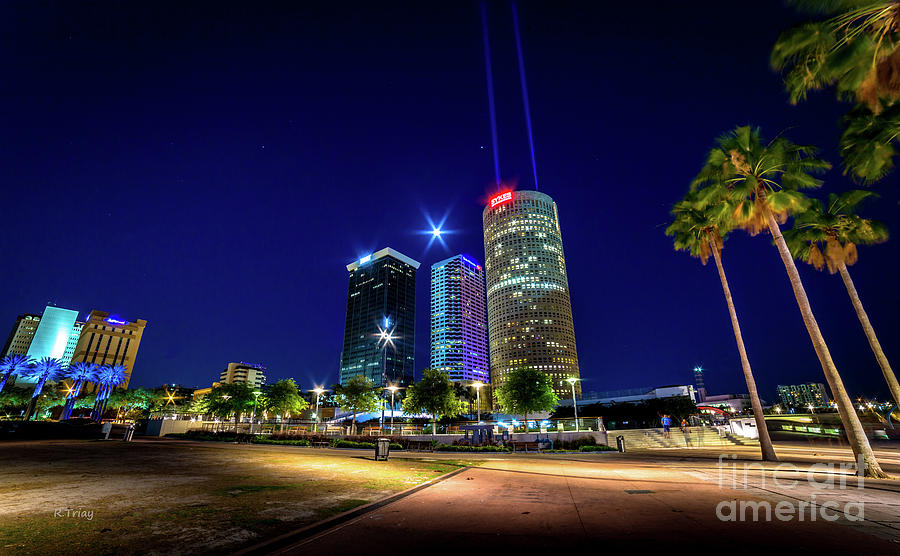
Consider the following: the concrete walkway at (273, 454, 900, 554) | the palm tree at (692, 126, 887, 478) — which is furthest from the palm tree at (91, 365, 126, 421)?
the palm tree at (692, 126, 887, 478)

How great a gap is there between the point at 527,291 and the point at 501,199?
2082 inches

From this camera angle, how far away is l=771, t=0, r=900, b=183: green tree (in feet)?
34.3

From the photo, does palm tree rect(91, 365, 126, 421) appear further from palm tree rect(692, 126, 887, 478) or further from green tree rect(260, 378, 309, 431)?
palm tree rect(692, 126, 887, 478)

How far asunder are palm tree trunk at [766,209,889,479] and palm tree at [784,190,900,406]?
4332 mm

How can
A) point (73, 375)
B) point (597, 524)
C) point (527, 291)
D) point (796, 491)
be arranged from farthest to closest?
1. point (527, 291)
2. point (73, 375)
3. point (796, 491)
4. point (597, 524)

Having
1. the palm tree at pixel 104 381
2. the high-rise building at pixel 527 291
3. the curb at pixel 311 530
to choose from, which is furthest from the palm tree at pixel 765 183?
the high-rise building at pixel 527 291

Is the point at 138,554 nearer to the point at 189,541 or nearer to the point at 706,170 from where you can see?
the point at 189,541

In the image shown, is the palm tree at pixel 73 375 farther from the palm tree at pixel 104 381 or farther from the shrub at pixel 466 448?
the shrub at pixel 466 448

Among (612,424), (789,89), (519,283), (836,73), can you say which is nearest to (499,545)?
(836,73)

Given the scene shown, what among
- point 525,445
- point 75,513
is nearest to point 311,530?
point 75,513

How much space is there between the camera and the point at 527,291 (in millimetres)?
174875

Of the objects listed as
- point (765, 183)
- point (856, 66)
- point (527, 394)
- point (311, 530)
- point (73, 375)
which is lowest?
point (311, 530)

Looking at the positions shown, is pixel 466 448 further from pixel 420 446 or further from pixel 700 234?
pixel 700 234

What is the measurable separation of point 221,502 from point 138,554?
4019 millimetres
